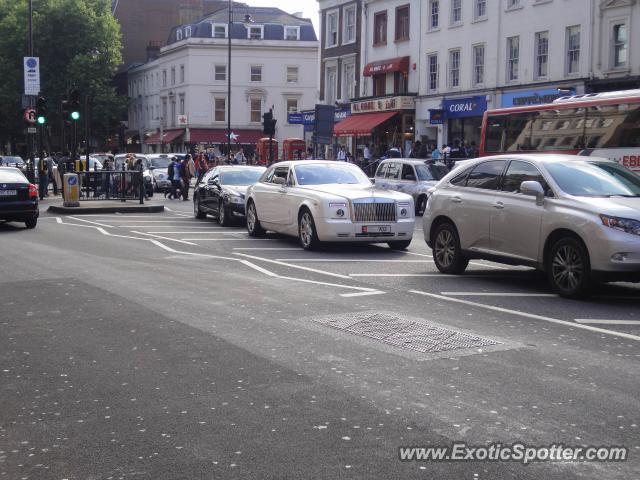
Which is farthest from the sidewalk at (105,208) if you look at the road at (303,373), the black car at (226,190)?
the road at (303,373)

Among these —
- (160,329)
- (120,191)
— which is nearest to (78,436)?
(160,329)

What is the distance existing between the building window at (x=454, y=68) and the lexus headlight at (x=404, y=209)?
29428 mm

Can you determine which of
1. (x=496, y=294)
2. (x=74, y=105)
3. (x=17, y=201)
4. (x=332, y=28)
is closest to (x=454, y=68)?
(x=332, y=28)

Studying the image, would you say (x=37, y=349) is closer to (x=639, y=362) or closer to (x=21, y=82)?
(x=639, y=362)

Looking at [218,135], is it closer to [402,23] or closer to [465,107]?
[402,23]

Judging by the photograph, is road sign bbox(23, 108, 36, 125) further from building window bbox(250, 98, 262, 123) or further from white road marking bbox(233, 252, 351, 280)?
building window bbox(250, 98, 262, 123)

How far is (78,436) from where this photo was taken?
543 cm

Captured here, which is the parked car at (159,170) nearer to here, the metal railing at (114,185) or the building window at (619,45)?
the metal railing at (114,185)

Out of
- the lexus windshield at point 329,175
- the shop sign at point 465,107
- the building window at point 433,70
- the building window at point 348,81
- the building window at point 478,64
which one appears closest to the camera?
the lexus windshield at point 329,175

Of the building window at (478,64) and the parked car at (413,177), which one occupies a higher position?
the building window at (478,64)

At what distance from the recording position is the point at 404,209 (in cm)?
1653

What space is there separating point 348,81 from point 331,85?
217 cm

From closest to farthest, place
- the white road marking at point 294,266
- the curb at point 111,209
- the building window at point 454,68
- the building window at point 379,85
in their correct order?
1. the white road marking at point 294,266
2. the curb at point 111,209
3. the building window at point 454,68
4. the building window at point 379,85

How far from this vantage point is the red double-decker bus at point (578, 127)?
23078mm
